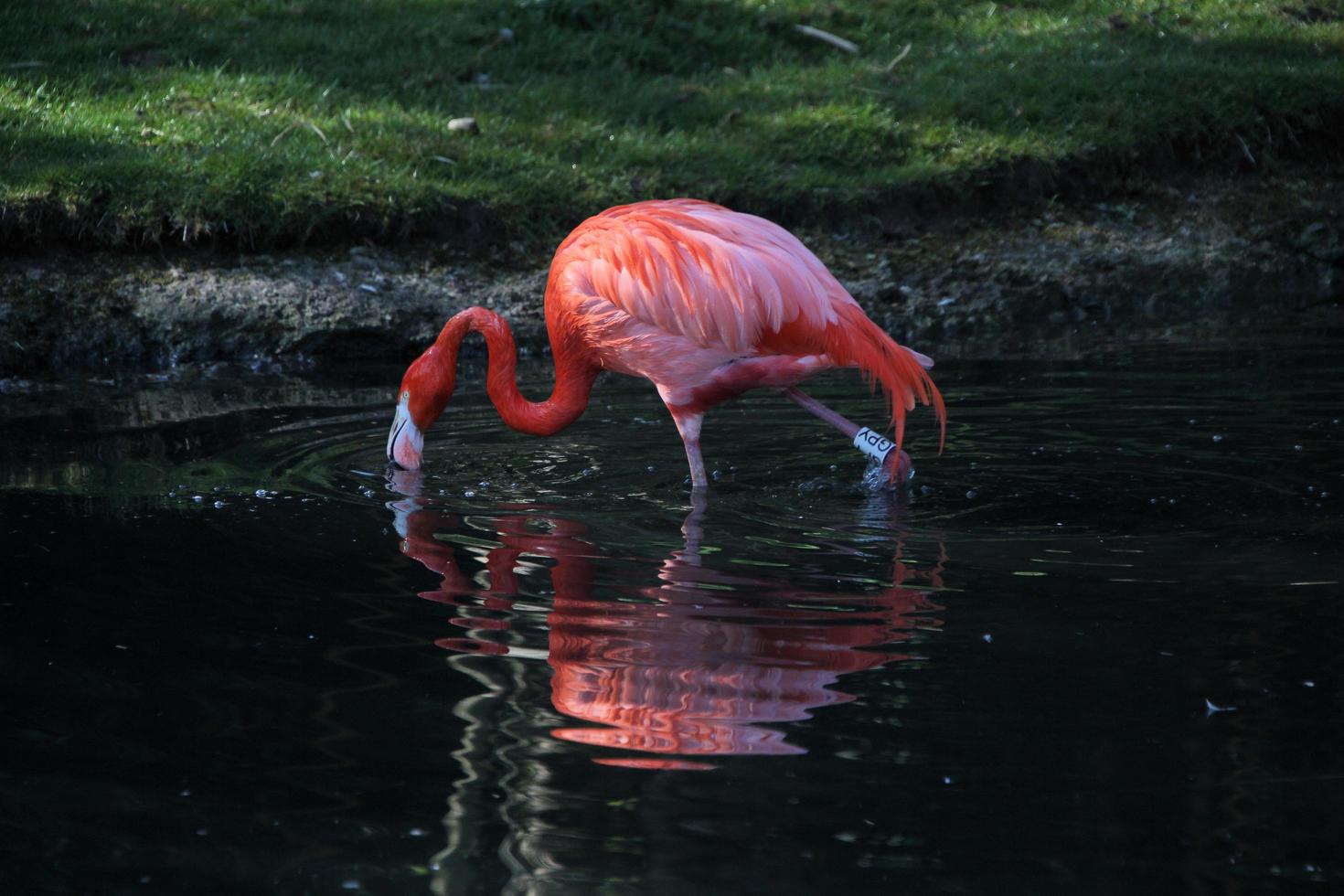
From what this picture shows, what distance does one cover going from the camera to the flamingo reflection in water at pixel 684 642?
105 inches

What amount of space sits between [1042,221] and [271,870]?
645 cm

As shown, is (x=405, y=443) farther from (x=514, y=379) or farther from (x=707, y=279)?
(x=707, y=279)

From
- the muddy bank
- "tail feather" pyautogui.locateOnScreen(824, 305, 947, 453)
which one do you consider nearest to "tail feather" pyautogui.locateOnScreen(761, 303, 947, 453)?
"tail feather" pyautogui.locateOnScreen(824, 305, 947, 453)

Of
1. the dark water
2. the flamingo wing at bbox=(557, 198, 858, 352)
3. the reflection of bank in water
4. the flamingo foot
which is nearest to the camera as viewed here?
the dark water

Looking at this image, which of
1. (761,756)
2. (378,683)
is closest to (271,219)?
(378,683)

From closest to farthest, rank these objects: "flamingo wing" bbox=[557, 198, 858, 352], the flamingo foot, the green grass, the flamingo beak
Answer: "flamingo wing" bbox=[557, 198, 858, 352] < the flamingo foot < the flamingo beak < the green grass

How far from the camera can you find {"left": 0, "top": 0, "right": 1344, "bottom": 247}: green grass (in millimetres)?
7098

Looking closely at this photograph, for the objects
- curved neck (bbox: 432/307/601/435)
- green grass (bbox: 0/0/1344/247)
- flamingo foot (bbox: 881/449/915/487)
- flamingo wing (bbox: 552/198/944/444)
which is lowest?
flamingo foot (bbox: 881/449/915/487)

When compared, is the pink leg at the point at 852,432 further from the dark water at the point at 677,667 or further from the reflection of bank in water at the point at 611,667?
the reflection of bank in water at the point at 611,667

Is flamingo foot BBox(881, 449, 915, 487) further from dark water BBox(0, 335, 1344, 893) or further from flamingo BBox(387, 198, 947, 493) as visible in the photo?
dark water BBox(0, 335, 1344, 893)

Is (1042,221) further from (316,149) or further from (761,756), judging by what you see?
(761,756)

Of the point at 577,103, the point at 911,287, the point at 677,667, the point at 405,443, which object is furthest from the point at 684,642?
the point at 577,103

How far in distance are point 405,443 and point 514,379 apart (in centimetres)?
41

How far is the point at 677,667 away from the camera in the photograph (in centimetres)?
296
